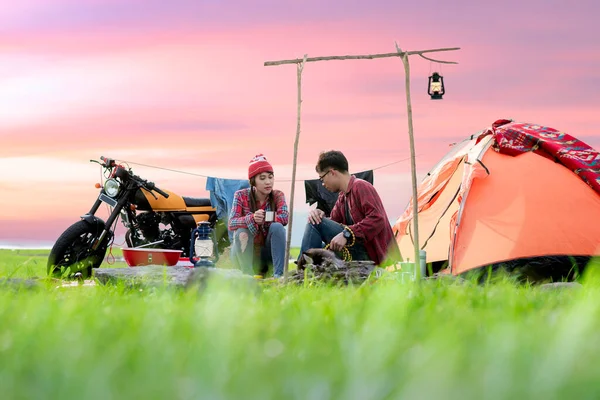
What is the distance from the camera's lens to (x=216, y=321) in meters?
1.98

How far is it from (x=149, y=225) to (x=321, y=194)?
6.40 ft

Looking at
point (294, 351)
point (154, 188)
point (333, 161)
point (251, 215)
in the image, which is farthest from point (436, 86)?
point (294, 351)

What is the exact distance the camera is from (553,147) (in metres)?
5.98

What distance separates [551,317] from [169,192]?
5.51 m

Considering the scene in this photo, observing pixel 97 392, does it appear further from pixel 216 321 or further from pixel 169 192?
pixel 169 192

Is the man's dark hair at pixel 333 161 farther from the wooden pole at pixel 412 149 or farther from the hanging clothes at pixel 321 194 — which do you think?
the hanging clothes at pixel 321 194

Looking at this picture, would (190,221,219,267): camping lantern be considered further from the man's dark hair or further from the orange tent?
the orange tent

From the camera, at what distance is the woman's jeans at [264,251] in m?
5.57

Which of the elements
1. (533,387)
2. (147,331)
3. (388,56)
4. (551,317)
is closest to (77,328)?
(147,331)

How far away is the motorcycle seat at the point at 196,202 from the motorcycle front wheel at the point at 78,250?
1042 mm

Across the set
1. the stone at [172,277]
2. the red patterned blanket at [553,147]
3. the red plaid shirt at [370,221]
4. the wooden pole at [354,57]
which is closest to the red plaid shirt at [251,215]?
the red plaid shirt at [370,221]

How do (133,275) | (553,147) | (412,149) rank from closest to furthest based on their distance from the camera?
(412,149) → (133,275) → (553,147)

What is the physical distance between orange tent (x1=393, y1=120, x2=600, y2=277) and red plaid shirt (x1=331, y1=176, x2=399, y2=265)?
823 mm

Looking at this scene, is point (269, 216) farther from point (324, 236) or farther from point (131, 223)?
point (131, 223)
